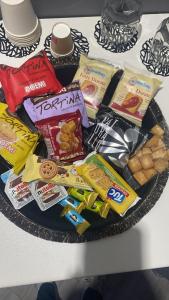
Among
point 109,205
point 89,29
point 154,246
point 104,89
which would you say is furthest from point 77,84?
point 154,246

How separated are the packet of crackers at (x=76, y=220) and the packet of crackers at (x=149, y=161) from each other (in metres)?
0.14

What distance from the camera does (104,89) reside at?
0.86m

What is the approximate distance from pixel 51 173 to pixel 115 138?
0.17 meters

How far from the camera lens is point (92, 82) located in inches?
33.7

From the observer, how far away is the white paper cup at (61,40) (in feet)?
2.68

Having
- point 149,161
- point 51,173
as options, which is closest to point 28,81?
point 51,173

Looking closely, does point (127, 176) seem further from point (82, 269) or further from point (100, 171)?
point (82, 269)

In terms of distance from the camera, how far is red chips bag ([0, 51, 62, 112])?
2.73ft

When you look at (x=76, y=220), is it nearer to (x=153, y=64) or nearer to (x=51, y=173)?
(x=51, y=173)

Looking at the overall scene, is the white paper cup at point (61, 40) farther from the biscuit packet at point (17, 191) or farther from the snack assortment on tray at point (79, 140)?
the biscuit packet at point (17, 191)

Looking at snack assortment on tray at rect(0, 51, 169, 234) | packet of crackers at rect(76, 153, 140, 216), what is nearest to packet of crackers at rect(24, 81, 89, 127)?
snack assortment on tray at rect(0, 51, 169, 234)

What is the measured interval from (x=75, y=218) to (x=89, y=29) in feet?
1.58

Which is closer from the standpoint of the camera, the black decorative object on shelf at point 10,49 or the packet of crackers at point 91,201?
the packet of crackers at point 91,201

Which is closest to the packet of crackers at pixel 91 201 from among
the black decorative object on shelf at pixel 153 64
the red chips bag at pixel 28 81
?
the red chips bag at pixel 28 81
